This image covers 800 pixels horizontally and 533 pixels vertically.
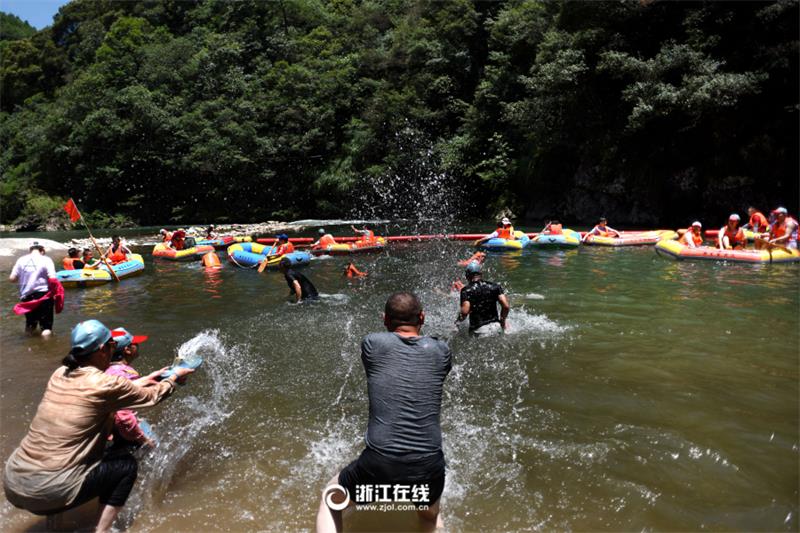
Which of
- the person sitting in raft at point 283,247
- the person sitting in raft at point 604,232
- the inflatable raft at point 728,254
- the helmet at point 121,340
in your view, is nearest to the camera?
the helmet at point 121,340

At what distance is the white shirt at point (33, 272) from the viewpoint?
827cm

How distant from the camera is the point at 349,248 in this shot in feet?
59.4

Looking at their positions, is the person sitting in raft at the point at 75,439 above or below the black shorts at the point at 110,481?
above

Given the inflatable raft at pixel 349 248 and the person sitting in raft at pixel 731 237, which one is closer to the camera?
the person sitting in raft at pixel 731 237

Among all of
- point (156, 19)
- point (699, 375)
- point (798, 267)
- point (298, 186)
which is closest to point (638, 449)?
point (699, 375)

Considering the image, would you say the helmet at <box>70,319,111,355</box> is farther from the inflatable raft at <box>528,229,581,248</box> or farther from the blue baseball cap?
the inflatable raft at <box>528,229,581,248</box>

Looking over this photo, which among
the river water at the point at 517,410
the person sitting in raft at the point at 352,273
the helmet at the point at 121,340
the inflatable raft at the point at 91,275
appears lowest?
the river water at the point at 517,410

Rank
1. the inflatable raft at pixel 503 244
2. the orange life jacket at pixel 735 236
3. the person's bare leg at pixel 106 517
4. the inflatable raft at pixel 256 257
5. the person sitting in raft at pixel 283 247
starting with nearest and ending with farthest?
the person's bare leg at pixel 106 517, the orange life jacket at pixel 735 236, the inflatable raft at pixel 256 257, the person sitting in raft at pixel 283 247, the inflatable raft at pixel 503 244

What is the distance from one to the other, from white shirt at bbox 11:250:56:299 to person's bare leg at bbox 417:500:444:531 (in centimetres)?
751

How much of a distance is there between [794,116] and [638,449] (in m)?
21.9

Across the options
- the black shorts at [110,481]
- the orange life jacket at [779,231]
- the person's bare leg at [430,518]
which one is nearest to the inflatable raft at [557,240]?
the orange life jacket at [779,231]

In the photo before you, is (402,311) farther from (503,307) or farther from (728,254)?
(728,254)
